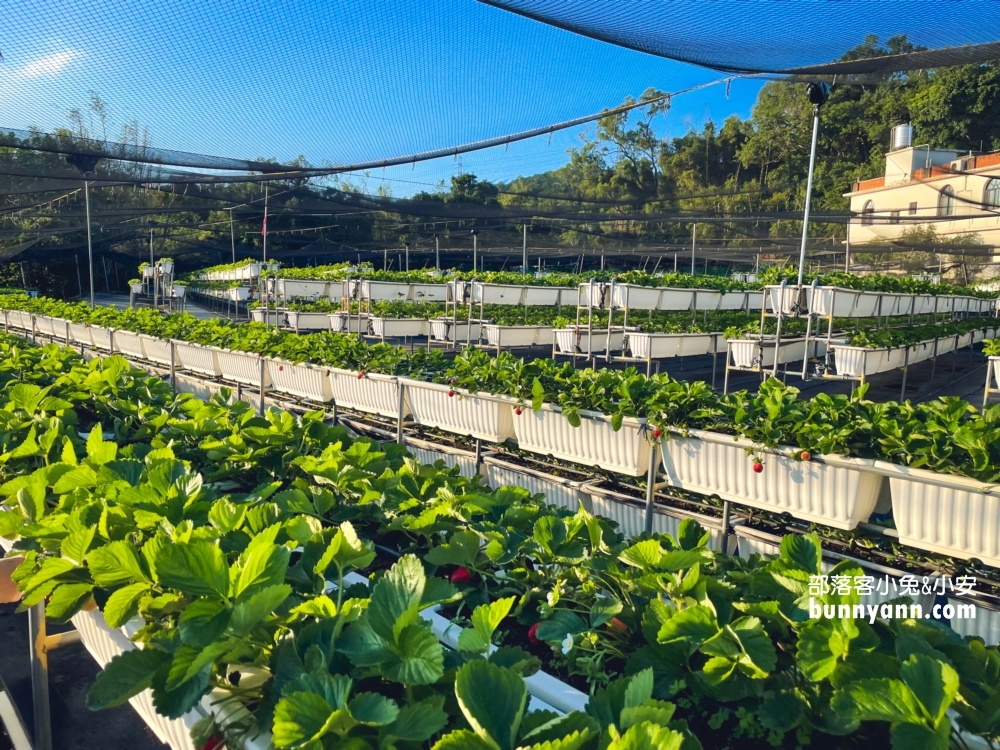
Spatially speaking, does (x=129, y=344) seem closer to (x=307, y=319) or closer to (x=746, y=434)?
(x=307, y=319)

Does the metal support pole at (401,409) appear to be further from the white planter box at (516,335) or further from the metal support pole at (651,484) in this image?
the white planter box at (516,335)

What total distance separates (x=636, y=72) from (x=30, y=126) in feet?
18.0

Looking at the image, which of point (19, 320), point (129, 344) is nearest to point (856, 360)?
point (129, 344)

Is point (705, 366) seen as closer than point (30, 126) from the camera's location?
No

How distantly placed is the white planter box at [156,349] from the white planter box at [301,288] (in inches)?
145

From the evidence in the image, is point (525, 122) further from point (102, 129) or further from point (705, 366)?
point (705, 366)

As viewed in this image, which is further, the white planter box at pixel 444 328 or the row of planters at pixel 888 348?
the white planter box at pixel 444 328

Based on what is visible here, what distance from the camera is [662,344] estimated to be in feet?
22.6

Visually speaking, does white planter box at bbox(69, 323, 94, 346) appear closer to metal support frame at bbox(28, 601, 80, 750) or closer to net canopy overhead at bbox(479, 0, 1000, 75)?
net canopy overhead at bbox(479, 0, 1000, 75)

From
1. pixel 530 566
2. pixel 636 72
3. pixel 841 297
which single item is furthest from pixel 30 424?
pixel 841 297

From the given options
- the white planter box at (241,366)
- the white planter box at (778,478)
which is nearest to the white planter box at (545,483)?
the white planter box at (778,478)

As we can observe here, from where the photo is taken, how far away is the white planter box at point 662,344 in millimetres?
6754

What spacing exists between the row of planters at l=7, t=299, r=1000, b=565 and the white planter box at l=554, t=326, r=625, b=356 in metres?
Answer: 3.13

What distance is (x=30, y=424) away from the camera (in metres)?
2.39
